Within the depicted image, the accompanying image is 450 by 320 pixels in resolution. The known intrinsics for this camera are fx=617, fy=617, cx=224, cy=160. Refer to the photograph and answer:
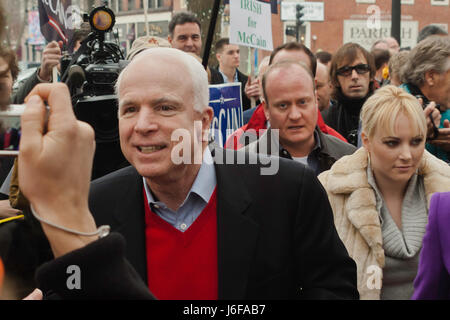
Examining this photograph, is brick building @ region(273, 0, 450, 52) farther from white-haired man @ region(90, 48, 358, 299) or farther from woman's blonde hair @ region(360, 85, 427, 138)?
white-haired man @ region(90, 48, 358, 299)

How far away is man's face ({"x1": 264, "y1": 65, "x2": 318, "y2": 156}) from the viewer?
3.61 meters

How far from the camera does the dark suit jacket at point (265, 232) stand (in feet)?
6.73

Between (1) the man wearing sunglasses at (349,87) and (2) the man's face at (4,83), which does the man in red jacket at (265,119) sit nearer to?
(1) the man wearing sunglasses at (349,87)

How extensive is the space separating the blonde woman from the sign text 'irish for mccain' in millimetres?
2439

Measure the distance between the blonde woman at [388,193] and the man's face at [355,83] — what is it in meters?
1.90

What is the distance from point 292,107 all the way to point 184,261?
5.85 feet

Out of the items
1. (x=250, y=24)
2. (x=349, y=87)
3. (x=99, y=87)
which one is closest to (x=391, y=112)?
(x=99, y=87)

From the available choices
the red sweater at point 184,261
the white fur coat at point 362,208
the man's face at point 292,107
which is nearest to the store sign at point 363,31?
the man's face at point 292,107

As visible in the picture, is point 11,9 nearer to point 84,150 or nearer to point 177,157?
point 84,150

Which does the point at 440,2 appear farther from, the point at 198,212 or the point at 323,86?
the point at 198,212

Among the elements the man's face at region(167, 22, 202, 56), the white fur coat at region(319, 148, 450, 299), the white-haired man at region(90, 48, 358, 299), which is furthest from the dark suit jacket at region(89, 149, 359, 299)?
the man's face at region(167, 22, 202, 56)

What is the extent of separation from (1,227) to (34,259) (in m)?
0.29

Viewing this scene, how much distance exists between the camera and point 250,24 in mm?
5516

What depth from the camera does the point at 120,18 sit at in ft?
149
